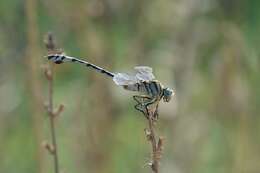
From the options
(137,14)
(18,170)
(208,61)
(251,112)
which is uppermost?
(137,14)

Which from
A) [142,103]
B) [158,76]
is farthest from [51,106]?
[158,76]

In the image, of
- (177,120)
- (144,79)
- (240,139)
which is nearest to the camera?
(144,79)

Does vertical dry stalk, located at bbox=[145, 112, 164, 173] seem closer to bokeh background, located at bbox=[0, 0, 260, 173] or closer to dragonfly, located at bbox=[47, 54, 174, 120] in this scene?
dragonfly, located at bbox=[47, 54, 174, 120]

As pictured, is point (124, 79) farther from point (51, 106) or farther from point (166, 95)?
point (51, 106)

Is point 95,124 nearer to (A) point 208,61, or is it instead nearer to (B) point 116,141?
(B) point 116,141

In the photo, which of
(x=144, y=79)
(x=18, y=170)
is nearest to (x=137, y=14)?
(x=18, y=170)

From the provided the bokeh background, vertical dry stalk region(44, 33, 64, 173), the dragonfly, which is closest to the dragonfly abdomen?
the dragonfly
